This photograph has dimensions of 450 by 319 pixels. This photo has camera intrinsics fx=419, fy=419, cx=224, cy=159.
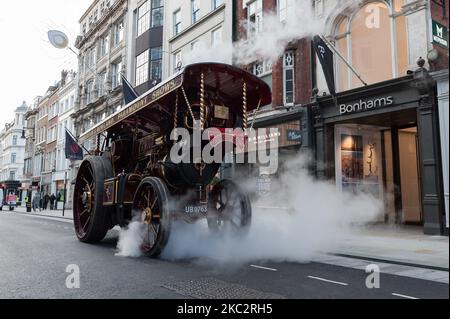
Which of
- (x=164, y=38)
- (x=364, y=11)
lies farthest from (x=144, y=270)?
(x=164, y=38)

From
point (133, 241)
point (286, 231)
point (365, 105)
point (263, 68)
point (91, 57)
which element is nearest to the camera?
point (133, 241)

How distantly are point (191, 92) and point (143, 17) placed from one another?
68.4ft

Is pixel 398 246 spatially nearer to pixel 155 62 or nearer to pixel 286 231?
pixel 286 231

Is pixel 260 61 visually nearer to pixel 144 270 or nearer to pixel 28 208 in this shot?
pixel 144 270

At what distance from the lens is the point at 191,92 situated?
7129mm

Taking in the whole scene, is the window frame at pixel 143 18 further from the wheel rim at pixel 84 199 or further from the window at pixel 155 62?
the wheel rim at pixel 84 199

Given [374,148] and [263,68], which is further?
[263,68]

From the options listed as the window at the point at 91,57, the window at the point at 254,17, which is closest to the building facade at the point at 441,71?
the window at the point at 254,17

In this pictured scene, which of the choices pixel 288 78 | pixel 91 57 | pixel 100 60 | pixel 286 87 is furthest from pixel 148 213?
pixel 91 57

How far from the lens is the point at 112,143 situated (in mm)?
8992

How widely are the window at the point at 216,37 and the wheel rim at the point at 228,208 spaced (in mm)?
11099

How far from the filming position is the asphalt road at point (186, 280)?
464 cm

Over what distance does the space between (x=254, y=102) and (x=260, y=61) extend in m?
7.76

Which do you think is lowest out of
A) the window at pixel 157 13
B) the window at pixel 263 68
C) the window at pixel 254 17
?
the window at pixel 263 68
